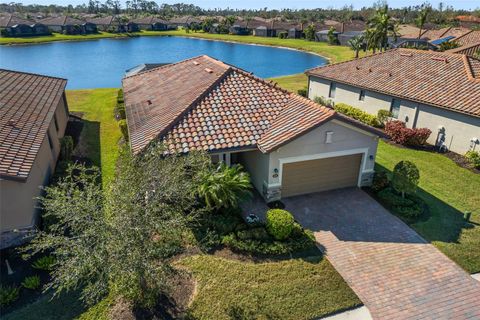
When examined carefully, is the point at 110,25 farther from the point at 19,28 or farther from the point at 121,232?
the point at 121,232

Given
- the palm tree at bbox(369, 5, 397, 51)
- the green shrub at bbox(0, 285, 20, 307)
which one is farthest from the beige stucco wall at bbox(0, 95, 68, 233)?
the palm tree at bbox(369, 5, 397, 51)

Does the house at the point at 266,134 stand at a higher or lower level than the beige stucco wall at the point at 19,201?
higher

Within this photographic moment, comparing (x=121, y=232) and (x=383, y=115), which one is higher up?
(x=121, y=232)

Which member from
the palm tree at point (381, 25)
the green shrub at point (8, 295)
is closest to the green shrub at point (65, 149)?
the green shrub at point (8, 295)

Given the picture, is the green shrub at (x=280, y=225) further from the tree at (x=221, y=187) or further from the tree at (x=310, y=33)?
the tree at (x=310, y=33)

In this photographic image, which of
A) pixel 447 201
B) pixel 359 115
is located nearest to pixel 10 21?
pixel 359 115

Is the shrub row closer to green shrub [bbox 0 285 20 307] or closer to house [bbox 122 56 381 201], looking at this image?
house [bbox 122 56 381 201]

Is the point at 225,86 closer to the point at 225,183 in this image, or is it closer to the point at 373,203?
the point at 225,183
